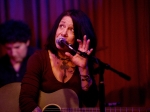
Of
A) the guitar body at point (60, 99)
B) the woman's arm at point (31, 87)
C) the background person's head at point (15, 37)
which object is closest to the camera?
the woman's arm at point (31, 87)

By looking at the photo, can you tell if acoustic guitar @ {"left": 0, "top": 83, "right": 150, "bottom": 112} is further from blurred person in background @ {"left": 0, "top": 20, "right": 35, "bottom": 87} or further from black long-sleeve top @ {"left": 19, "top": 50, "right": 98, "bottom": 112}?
blurred person in background @ {"left": 0, "top": 20, "right": 35, "bottom": 87}

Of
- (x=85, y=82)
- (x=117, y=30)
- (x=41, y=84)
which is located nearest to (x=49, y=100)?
(x=41, y=84)

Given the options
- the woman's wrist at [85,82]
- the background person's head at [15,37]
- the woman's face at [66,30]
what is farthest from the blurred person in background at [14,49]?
the woman's wrist at [85,82]

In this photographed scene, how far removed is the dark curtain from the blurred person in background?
0.17 meters

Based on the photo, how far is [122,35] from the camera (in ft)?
7.21

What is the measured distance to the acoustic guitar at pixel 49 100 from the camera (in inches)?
69.9

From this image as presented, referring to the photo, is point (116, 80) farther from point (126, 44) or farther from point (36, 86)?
point (36, 86)

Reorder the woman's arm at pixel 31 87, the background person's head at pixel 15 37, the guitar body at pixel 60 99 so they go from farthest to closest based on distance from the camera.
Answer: the background person's head at pixel 15 37 → the guitar body at pixel 60 99 → the woman's arm at pixel 31 87

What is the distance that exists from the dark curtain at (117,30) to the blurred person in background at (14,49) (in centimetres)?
17

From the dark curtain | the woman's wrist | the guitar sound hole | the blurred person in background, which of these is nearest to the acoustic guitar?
the guitar sound hole

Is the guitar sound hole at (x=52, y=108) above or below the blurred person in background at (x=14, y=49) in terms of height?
below

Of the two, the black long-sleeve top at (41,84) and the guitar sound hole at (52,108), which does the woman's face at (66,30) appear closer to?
the black long-sleeve top at (41,84)

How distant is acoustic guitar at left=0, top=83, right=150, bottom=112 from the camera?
1774mm

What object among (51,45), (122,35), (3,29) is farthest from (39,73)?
(122,35)
